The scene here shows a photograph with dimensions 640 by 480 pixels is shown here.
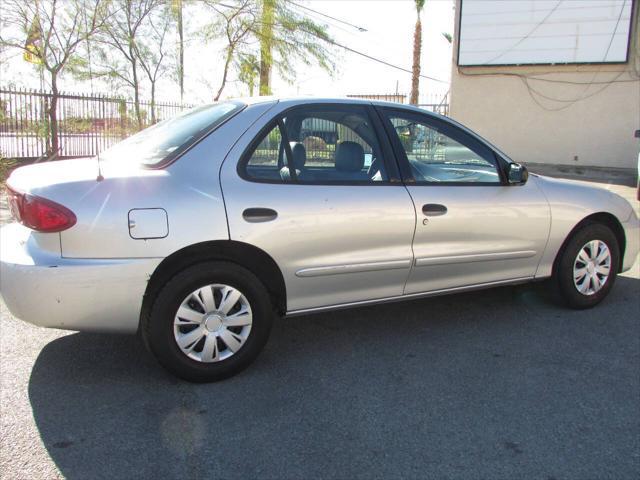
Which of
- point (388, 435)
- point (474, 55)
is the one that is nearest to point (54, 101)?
point (474, 55)

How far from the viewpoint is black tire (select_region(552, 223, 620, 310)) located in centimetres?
465

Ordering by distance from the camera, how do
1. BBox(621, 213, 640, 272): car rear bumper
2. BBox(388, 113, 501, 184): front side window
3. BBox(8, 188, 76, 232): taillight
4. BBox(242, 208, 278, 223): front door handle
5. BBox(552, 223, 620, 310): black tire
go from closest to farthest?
BBox(8, 188, 76, 232): taillight, BBox(242, 208, 278, 223): front door handle, BBox(388, 113, 501, 184): front side window, BBox(552, 223, 620, 310): black tire, BBox(621, 213, 640, 272): car rear bumper

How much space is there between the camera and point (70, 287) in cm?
298

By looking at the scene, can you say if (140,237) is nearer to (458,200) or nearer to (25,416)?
(25,416)

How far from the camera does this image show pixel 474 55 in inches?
685


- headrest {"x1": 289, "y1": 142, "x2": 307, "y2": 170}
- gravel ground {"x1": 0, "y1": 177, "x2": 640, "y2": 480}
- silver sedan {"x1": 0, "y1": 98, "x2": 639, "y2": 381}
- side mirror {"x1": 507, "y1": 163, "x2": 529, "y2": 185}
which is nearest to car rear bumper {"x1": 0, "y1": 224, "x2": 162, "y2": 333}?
silver sedan {"x1": 0, "y1": 98, "x2": 639, "y2": 381}

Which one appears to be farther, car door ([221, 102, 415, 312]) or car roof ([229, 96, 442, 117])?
car roof ([229, 96, 442, 117])

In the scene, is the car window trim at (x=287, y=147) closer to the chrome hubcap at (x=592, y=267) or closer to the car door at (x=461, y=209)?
the car door at (x=461, y=209)

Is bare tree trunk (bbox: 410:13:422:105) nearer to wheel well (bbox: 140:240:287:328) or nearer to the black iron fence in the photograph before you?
the black iron fence

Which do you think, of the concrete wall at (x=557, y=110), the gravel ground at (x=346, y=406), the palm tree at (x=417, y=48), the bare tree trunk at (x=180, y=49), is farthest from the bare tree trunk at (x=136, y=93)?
the gravel ground at (x=346, y=406)

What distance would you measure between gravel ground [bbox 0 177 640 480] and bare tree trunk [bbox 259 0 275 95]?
13468mm

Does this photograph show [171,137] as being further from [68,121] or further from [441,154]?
[68,121]

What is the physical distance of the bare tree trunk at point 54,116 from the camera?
14270mm

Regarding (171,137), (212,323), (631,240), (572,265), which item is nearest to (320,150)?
(171,137)
